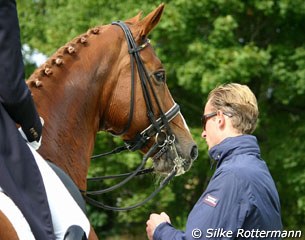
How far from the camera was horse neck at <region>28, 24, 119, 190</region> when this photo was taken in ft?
13.2

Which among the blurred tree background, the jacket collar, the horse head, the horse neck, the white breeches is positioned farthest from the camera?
the blurred tree background

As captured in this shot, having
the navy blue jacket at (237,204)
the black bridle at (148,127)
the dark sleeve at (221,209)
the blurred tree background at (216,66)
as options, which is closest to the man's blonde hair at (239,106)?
the navy blue jacket at (237,204)

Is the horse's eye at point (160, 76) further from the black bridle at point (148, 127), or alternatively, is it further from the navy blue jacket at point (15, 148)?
the navy blue jacket at point (15, 148)

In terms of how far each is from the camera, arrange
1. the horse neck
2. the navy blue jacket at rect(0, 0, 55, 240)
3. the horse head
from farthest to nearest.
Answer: the horse head < the horse neck < the navy blue jacket at rect(0, 0, 55, 240)

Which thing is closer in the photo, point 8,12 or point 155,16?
point 8,12

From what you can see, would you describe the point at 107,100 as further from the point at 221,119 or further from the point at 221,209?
the point at 221,209

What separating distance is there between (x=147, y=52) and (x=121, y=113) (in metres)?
0.50

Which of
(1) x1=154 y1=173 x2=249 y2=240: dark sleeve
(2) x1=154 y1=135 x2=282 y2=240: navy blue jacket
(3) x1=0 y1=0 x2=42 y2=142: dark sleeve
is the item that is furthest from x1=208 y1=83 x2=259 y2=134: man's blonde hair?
(3) x1=0 y1=0 x2=42 y2=142: dark sleeve

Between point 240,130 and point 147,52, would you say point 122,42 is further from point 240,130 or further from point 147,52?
point 240,130

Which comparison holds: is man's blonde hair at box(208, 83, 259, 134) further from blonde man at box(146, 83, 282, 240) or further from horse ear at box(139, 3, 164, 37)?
horse ear at box(139, 3, 164, 37)

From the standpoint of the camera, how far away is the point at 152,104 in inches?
179

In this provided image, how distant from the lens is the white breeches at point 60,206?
3.26 metres

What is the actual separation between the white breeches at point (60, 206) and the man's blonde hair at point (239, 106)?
0.99 meters

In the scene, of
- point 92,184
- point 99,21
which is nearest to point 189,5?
point 99,21
